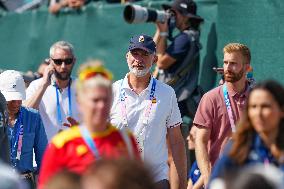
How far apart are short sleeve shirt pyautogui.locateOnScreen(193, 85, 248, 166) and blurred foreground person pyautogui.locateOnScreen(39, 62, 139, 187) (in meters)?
3.02

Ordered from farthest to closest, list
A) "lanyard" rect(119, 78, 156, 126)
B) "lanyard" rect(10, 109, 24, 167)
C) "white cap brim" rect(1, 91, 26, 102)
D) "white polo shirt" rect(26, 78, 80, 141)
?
"white polo shirt" rect(26, 78, 80, 141) < "white cap brim" rect(1, 91, 26, 102) < "lanyard" rect(119, 78, 156, 126) < "lanyard" rect(10, 109, 24, 167)

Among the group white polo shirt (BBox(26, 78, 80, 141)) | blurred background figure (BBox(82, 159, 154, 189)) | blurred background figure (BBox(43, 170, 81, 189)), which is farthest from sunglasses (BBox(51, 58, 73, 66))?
blurred background figure (BBox(82, 159, 154, 189))

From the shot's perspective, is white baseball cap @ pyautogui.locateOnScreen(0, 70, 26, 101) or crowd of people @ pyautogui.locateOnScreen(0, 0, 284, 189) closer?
crowd of people @ pyautogui.locateOnScreen(0, 0, 284, 189)

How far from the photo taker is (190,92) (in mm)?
12703

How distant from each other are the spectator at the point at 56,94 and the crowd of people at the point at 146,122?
1 cm

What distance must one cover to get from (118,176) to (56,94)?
5836 millimetres

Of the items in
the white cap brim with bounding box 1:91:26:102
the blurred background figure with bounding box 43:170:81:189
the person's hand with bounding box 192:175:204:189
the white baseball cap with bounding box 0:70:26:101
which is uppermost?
the white baseball cap with bounding box 0:70:26:101

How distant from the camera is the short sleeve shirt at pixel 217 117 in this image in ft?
32.8

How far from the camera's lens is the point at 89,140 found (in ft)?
22.8

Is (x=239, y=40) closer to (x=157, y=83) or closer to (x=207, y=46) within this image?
(x=207, y=46)

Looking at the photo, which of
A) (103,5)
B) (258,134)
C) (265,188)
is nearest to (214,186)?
(258,134)

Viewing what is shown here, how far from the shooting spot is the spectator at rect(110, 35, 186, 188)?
391 inches

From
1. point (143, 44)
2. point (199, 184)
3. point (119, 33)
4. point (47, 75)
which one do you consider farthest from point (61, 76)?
point (119, 33)

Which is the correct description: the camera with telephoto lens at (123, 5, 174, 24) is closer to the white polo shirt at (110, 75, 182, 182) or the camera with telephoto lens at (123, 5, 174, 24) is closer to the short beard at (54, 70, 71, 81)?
the short beard at (54, 70, 71, 81)
